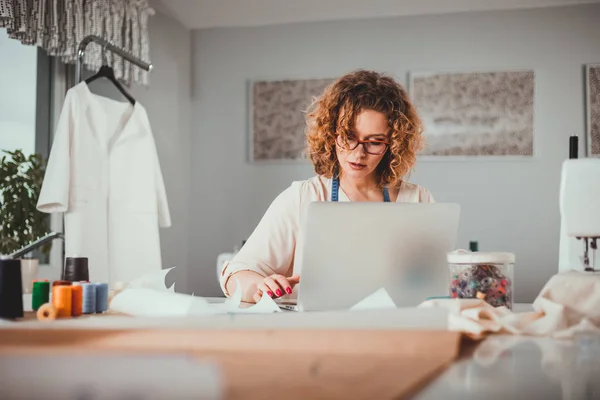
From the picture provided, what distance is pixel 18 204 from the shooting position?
2.80m

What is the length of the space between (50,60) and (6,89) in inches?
14.5

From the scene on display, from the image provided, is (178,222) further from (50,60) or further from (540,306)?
(540,306)

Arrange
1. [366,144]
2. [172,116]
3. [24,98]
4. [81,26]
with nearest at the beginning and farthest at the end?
[366,144] < [81,26] < [24,98] < [172,116]

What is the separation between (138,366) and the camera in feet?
2.03

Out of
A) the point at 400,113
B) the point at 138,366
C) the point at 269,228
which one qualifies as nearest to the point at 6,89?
the point at 269,228

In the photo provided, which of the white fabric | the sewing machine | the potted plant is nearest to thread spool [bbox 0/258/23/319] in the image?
the white fabric

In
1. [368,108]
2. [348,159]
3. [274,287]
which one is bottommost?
[274,287]

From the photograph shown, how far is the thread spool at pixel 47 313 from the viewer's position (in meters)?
0.96

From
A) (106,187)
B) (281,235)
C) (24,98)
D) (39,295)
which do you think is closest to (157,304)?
(39,295)

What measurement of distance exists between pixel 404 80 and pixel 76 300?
3550 mm

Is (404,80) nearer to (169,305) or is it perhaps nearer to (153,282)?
(153,282)

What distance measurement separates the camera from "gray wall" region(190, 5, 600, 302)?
4074 mm

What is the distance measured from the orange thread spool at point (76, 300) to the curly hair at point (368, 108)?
98cm

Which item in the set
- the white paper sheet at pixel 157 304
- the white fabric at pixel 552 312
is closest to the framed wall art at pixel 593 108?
the white fabric at pixel 552 312
